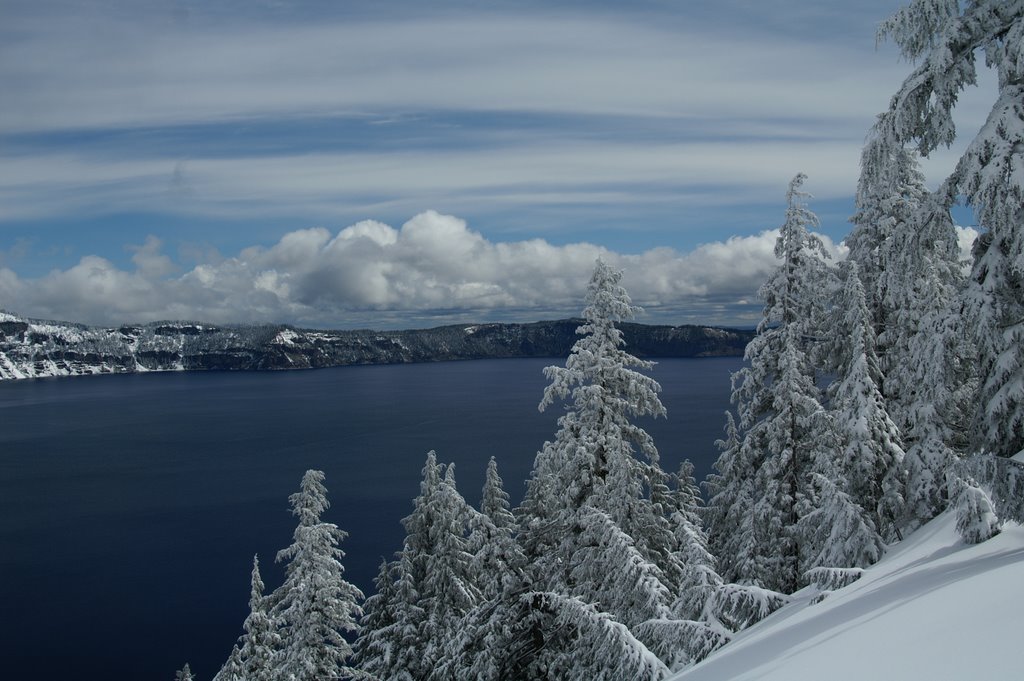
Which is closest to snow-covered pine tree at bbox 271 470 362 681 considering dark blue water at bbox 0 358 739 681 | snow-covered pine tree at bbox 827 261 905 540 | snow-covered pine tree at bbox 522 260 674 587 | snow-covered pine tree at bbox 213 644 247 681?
snow-covered pine tree at bbox 213 644 247 681

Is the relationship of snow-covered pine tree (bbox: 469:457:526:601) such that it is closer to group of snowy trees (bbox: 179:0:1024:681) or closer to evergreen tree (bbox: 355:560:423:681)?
group of snowy trees (bbox: 179:0:1024:681)

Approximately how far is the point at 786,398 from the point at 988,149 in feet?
37.0

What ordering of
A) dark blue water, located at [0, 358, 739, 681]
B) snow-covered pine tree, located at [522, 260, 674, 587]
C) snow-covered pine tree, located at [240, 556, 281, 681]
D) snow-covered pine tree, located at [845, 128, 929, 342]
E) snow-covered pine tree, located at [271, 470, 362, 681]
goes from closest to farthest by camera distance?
1. snow-covered pine tree, located at [522, 260, 674, 587]
2. snow-covered pine tree, located at [845, 128, 929, 342]
3. snow-covered pine tree, located at [271, 470, 362, 681]
4. snow-covered pine tree, located at [240, 556, 281, 681]
5. dark blue water, located at [0, 358, 739, 681]

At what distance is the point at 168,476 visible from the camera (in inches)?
3661

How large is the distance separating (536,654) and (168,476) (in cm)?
9249

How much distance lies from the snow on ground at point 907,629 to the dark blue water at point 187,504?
144ft

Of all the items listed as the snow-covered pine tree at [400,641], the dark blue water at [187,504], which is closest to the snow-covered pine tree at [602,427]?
the snow-covered pine tree at [400,641]

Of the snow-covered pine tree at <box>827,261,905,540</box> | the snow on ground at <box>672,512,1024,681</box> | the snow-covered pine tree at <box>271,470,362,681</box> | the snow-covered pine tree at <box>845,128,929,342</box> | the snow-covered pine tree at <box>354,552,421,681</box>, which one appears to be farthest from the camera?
the snow-covered pine tree at <box>354,552,421,681</box>

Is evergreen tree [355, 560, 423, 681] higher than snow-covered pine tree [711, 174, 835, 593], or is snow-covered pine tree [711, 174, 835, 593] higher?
snow-covered pine tree [711, 174, 835, 593]

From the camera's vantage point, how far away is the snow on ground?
4473 millimetres

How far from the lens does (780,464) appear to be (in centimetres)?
1795

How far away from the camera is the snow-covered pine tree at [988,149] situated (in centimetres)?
709

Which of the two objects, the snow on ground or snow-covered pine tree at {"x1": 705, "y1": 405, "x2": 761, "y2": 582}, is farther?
snow-covered pine tree at {"x1": 705, "y1": 405, "x2": 761, "y2": 582}

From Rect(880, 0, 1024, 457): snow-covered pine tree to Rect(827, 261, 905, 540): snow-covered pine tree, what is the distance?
6.60 meters
